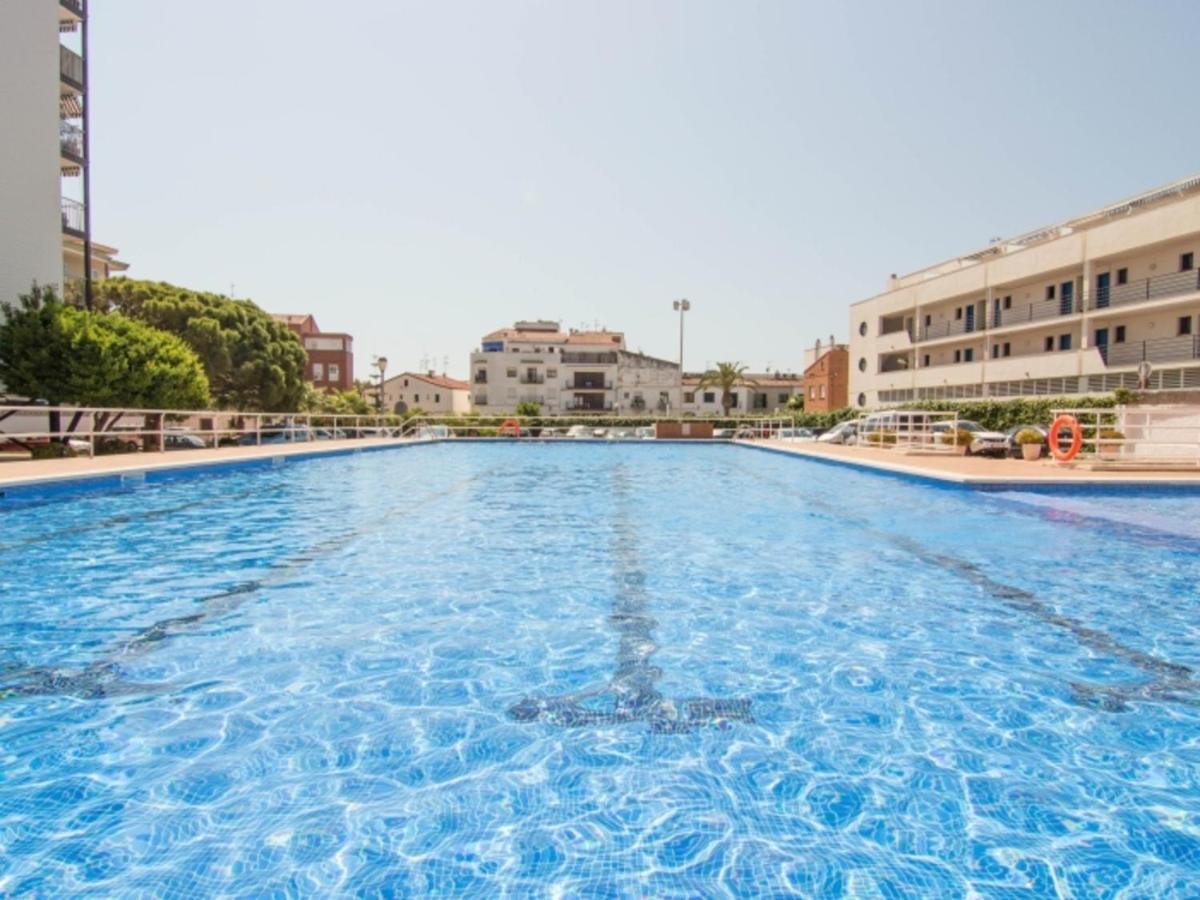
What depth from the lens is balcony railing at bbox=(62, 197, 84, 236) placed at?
25.0 metres

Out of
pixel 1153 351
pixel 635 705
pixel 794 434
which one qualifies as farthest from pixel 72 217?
pixel 1153 351

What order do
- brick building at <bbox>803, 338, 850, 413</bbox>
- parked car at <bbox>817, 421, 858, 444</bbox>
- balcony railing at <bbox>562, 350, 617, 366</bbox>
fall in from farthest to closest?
balcony railing at <bbox>562, 350, 617, 366</bbox> < brick building at <bbox>803, 338, 850, 413</bbox> < parked car at <bbox>817, 421, 858, 444</bbox>

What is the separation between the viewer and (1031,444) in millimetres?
19188

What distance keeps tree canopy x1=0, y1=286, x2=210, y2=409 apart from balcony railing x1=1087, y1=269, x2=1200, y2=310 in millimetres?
34923

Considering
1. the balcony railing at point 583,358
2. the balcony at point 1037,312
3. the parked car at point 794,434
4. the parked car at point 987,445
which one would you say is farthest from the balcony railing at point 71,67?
the balcony railing at point 583,358

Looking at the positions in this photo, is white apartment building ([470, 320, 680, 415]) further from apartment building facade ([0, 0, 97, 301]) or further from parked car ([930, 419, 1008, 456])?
parked car ([930, 419, 1008, 456])

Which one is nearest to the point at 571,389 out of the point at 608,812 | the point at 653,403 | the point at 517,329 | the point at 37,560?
the point at 653,403

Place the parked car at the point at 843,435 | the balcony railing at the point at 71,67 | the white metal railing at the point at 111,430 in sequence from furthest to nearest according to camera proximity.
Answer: the parked car at the point at 843,435
the balcony railing at the point at 71,67
the white metal railing at the point at 111,430

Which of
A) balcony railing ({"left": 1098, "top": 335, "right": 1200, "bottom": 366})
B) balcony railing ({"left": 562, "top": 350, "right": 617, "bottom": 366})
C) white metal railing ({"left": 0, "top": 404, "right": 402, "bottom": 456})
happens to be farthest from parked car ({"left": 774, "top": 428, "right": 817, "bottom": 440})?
balcony railing ({"left": 562, "top": 350, "right": 617, "bottom": 366})

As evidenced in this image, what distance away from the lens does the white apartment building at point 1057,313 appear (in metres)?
28.3

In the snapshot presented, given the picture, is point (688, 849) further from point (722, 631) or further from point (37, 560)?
point (37, 560)

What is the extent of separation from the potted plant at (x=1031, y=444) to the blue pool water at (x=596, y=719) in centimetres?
1122

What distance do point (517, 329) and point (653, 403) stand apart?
18845 millimetres

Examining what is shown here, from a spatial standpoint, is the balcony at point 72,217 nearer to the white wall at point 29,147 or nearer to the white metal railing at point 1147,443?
the white wall at point 29,147
